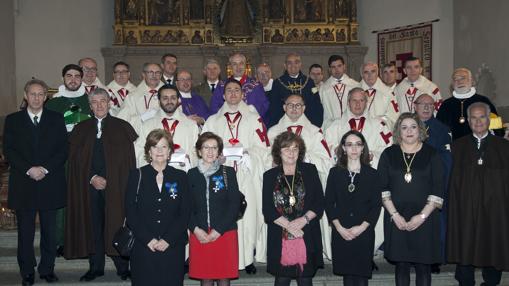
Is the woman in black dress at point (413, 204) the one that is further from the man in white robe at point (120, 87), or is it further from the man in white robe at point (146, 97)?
the man in white robe at point (120, 87)

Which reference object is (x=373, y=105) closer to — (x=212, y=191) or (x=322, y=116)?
(x=322, y=116)

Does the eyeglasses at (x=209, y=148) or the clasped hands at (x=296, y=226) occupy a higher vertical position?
the eyeglasses at (x=209, y=148)

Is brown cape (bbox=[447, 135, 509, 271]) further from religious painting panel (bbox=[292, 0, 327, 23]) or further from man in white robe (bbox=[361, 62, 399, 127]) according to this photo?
religious painting panel (bbox=[292, 0, 327, 23])

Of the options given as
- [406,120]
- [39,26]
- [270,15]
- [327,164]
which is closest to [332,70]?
[327,164]

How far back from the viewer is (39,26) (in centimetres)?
1511

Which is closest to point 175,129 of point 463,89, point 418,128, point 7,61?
point 418,128

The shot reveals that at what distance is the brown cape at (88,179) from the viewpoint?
6391 millimetres

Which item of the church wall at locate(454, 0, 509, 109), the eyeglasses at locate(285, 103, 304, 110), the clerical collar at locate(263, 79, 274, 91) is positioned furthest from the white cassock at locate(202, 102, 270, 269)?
the church wall at locate(454, 0, 509, 109)

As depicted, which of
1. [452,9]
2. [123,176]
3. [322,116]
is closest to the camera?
[123,176]

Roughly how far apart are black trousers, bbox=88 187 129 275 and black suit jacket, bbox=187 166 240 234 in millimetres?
1469

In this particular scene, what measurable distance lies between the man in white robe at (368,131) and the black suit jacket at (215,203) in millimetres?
2022

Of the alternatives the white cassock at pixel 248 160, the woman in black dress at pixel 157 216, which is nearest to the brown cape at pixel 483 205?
the white cassock at pixel 248 160

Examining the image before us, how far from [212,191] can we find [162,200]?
44 cm

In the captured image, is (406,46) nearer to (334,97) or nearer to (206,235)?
(334,97)
